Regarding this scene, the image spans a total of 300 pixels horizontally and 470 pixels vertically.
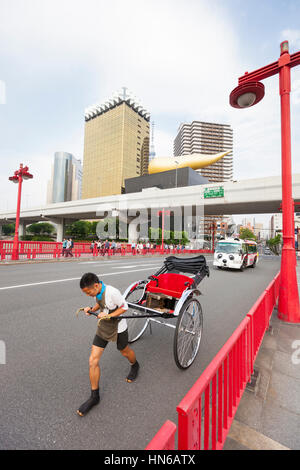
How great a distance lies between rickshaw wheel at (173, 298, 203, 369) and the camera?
2.90m

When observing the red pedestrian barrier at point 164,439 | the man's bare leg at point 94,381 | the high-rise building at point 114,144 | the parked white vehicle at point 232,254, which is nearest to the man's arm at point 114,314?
the man's bare leg at point 94,381

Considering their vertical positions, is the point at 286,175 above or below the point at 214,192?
below

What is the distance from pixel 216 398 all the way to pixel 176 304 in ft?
5.69

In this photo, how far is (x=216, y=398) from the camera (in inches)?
70.0

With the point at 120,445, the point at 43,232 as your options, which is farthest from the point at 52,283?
the point at 43,232

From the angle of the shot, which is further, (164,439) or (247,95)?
(247,95)

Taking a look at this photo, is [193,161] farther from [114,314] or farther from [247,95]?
[114,314]

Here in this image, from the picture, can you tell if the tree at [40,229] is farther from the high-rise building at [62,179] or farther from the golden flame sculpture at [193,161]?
the high-rise building at [62,179]

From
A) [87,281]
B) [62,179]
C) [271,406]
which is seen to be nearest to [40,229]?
[62,179]

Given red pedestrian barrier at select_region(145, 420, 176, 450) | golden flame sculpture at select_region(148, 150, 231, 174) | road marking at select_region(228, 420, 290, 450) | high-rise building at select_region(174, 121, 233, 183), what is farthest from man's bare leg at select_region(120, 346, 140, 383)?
high-rise building at select_region(174, 121, 233, 183)

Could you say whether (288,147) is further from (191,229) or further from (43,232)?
(43,232)

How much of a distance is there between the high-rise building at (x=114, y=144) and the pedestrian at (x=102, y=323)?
11196cm

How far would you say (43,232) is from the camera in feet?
331

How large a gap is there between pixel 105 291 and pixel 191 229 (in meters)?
59.9
